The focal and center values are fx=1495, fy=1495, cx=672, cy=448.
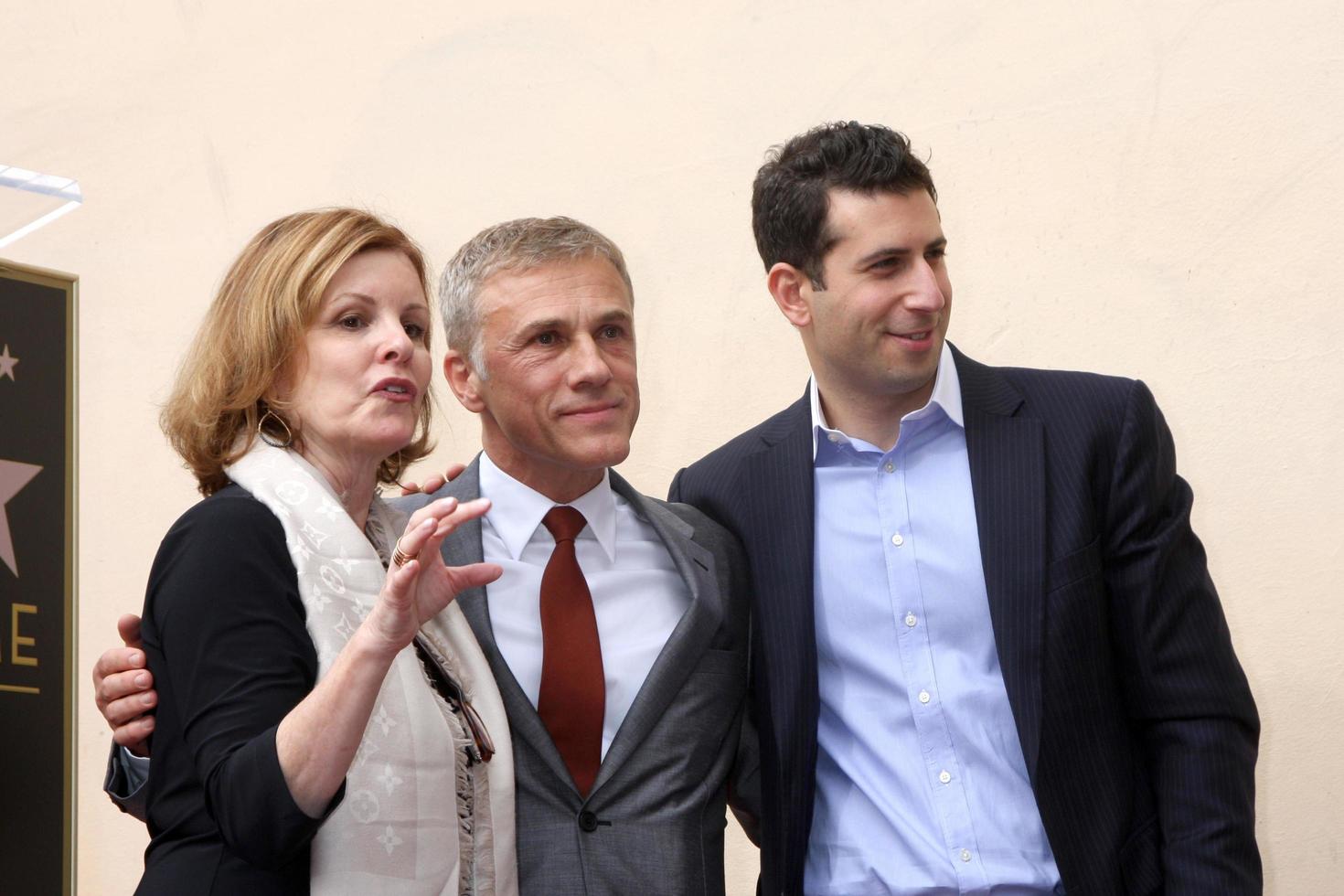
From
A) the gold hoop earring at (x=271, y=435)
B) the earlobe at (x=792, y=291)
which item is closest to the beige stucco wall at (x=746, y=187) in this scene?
the earlobe at (x=792, y=291)

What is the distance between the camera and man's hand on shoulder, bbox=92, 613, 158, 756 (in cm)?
166

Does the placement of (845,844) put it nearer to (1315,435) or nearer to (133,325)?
(1315,435)

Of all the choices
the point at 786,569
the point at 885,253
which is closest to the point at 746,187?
the point at 885,253

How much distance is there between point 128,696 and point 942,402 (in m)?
1.18

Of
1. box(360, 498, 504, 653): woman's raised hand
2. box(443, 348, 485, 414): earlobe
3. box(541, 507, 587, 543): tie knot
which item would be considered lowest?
box(360, 498, 504, 653): woman's raised hand

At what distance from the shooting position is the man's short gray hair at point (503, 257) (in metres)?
2.20

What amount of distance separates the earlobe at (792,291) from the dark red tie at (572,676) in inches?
22.8

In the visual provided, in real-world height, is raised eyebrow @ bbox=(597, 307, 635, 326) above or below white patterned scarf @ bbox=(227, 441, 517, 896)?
above

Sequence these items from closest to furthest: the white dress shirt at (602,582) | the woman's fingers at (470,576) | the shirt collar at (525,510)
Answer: the woman's fingers at (470,576) → the white dress shirt at (602,582) → the shirt collar at (525,510)

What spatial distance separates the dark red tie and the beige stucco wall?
1.23 metres

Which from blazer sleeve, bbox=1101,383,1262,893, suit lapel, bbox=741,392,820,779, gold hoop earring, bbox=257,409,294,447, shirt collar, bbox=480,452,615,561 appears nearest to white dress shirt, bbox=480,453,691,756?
shirt collar, bbox=480,452,615,561

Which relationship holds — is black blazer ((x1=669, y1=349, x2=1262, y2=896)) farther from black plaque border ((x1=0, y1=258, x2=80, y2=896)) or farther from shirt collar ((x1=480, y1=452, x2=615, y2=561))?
black plaque border ((x1=0, y1=258, x2=80, y2=896))

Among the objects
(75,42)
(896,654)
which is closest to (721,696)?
(896,654)

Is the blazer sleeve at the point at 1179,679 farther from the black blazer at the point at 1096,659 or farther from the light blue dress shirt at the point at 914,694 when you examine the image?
the light blue dress shirt at the point at 914,694
